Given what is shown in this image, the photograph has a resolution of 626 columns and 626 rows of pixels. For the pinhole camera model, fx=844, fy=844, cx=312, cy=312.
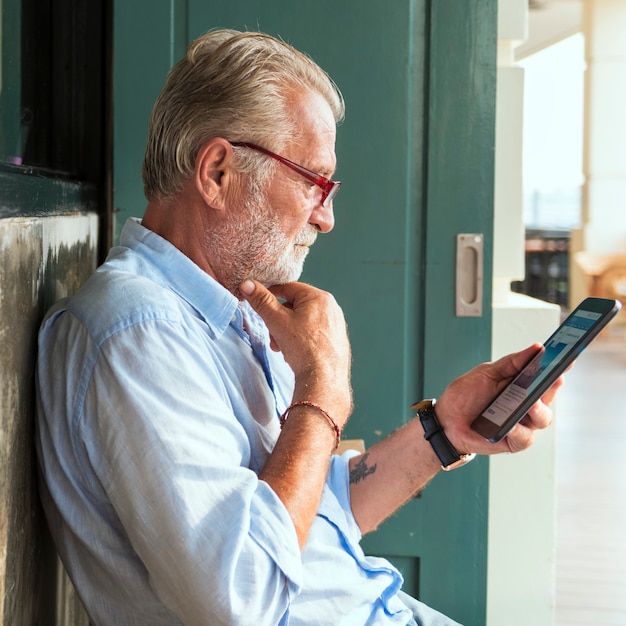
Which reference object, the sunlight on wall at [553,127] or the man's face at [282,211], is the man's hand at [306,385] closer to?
the man's face at [282,211]

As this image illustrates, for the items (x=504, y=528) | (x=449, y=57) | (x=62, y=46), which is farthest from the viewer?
(x=504, y=528)

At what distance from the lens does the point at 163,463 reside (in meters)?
0.99

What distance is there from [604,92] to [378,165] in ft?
31.4

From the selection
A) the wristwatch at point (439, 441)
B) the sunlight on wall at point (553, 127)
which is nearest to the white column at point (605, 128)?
the sunlight on wall at point (553, 127)

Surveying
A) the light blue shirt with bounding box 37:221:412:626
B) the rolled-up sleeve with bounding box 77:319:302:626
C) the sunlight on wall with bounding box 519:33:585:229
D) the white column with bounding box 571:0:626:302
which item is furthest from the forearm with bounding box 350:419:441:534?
the sunlight on wall with bounding box 519:33:585:229

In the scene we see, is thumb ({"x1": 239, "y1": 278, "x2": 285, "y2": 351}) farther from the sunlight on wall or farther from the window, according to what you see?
the sunlight on wall

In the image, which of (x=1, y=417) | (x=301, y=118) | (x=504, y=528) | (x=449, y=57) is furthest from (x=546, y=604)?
(x=1, y=417)

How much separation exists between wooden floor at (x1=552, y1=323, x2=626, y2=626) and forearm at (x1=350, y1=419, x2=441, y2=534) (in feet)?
5.15

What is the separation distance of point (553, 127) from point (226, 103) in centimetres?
1379

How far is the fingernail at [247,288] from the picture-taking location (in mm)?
1395

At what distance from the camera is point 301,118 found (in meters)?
1.38

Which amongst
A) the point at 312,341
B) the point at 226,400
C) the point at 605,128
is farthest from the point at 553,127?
the point at 226,400

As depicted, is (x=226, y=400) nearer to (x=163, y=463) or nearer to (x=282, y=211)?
(x=163, y=463)

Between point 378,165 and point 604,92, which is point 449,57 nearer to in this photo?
point 378,165
